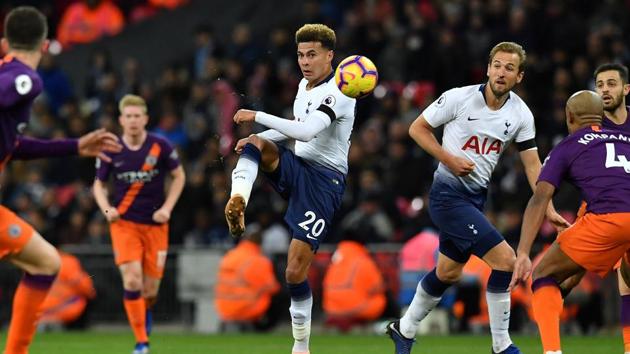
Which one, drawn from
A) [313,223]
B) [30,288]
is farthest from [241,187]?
[30,288]

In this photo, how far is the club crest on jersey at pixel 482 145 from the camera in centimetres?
1016

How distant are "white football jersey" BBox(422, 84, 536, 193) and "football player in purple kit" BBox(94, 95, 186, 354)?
12.6 feet

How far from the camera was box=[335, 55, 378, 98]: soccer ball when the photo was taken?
32.7 ft

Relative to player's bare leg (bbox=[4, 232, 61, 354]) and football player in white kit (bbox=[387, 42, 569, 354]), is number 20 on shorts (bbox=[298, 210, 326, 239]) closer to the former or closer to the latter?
football player in white kit (bbox=[387, 42, 569, 354])

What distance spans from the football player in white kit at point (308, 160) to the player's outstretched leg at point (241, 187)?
0.04ft

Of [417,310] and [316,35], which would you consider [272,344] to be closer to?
[417,310]

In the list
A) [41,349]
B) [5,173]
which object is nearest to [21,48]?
[41,349]

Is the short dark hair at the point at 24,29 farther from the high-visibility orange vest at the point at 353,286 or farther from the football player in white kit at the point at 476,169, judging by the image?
the high-visibility orange vest at the point at 353,286

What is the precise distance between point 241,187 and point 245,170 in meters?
0.15

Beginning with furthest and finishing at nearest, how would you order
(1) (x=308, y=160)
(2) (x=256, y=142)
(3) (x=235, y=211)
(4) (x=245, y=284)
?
(4) (x=245, y=284), (1) (x=308, y=160), (2) (x=256, y=142), (3) (x=235, y=211)

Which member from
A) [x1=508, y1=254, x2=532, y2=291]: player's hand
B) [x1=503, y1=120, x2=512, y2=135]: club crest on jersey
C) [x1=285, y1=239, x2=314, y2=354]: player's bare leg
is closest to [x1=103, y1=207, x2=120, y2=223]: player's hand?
[x1=285, y1=239, x2=314, y2=354]: player's bare leg

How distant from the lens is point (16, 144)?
8.76 metres

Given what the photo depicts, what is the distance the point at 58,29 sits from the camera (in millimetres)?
25672

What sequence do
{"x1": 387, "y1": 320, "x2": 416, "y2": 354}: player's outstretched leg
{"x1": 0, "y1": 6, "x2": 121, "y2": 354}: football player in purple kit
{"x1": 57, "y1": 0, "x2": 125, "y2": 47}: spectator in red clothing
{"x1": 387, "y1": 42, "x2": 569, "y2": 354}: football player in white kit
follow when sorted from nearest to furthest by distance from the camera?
1. {"x1": 0, "y1": 6, "x2": 121, "y2": 354}: football player in purple kit
2. {"x1": 387, "y1": 42, "x2": 569, "y2": 354}: football player in white kit
3. {"x1": 387, "y1": 320, "x2": 416, "y2": 354}: player's outstretched leg
4. {"x1": 57, "y1": 0, "x2": 125, "y2": 47}: spectator in red clothing
